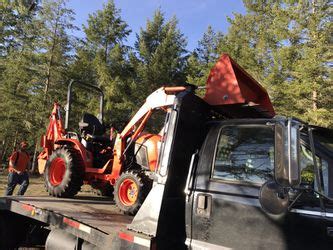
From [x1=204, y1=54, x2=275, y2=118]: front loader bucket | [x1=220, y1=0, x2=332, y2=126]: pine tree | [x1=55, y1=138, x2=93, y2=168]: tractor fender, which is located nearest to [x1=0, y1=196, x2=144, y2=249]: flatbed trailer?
[x1=55, y1=138, x2=93, y2=168]: tractor fender

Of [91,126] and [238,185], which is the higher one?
[91,126]

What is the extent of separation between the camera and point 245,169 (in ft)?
11.3

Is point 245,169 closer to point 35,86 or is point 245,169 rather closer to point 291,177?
point 291,177

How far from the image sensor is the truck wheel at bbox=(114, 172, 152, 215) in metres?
5.01

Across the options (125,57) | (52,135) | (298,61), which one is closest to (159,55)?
(125,57)

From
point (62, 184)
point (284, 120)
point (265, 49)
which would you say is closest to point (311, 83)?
point (265, 49)

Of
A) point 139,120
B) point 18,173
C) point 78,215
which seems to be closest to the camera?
point 78,215

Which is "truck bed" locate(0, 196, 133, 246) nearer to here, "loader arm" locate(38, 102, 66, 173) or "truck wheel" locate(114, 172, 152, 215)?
"truck wheel" locate(114, 172, 152, 215)

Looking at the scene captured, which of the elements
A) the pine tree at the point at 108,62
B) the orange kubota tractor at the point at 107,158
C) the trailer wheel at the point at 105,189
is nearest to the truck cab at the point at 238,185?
the orange kubota tractor at the point at 107,158

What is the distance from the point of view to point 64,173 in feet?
20.6

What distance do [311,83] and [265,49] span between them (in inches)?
243

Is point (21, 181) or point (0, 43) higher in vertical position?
point (0, 43)

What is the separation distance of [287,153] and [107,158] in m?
4.47

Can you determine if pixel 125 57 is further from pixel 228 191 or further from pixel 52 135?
pixel 228 191
